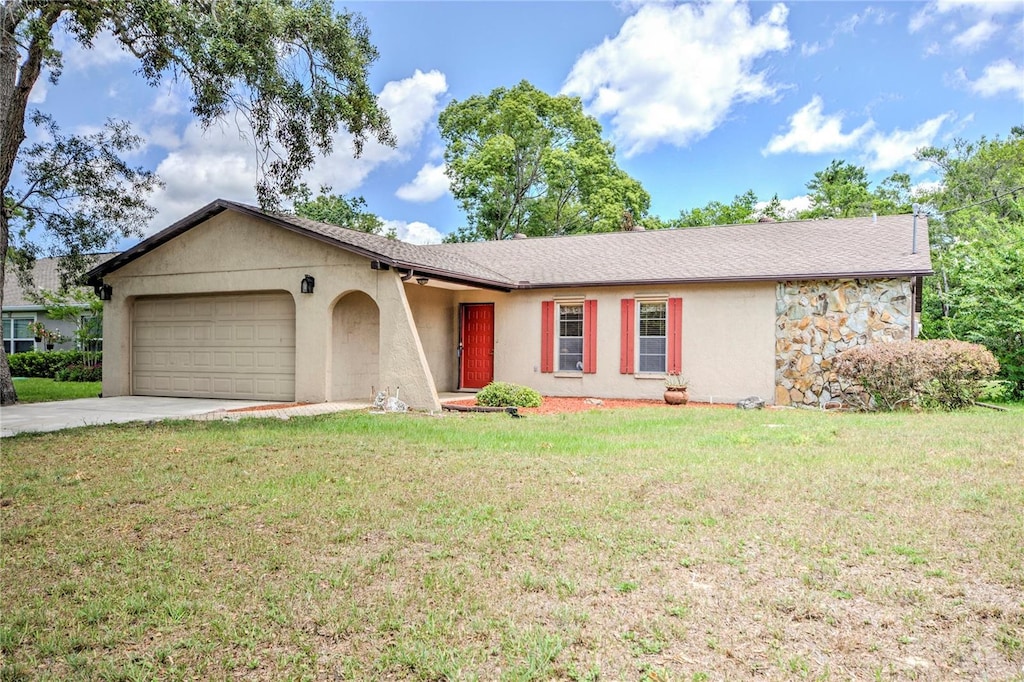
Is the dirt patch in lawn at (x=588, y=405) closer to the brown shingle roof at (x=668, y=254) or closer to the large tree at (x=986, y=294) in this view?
the brown shingle roof at (x=668, y=254)

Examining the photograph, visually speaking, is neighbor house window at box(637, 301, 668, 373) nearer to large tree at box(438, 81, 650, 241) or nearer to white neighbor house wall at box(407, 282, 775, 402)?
white neighbor house wall at box(407, 282, 775, 402)

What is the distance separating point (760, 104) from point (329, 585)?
72.9ft

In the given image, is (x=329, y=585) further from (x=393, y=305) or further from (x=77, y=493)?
(x=393, y=305)

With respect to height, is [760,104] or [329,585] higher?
[760,104]

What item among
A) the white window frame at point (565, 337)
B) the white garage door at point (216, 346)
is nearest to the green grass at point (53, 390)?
the white garage door at point (216, 346)

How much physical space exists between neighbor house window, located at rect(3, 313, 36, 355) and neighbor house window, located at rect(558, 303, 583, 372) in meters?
21.7

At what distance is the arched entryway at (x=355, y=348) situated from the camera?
41.6 ft

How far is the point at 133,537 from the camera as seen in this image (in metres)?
4.37

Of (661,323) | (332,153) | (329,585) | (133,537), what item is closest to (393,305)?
(332,153)

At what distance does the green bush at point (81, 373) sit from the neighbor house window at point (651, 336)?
16.2 metres

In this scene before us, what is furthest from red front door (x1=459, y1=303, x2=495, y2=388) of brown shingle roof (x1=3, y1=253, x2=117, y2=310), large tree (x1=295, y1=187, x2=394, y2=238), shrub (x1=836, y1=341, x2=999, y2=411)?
large tree (x1=295, y1=187, x2=394, y2=238)

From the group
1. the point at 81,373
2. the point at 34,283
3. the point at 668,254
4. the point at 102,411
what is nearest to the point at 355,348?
the point at 102,411

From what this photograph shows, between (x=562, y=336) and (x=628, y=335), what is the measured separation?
62.7 inches

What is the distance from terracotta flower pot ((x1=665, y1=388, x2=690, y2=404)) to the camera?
41.3ft
